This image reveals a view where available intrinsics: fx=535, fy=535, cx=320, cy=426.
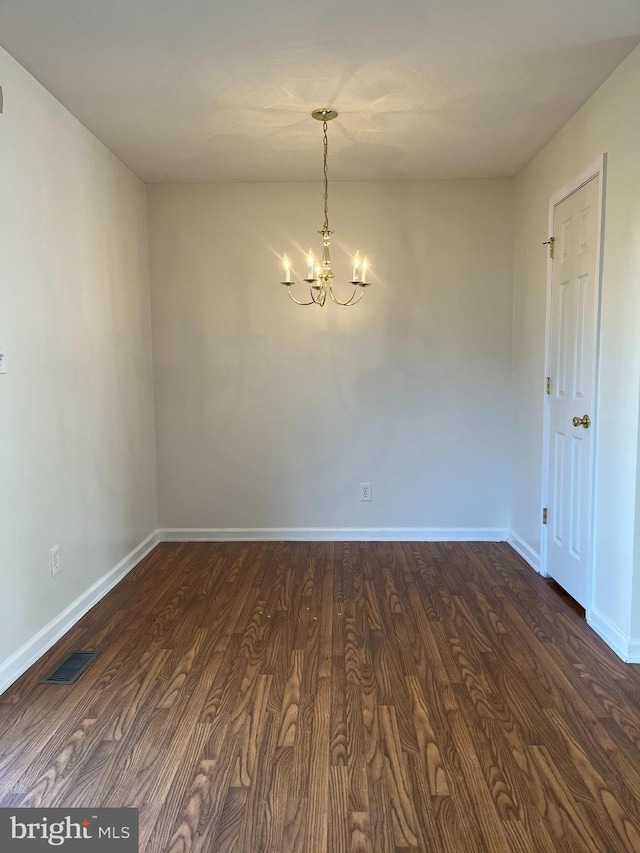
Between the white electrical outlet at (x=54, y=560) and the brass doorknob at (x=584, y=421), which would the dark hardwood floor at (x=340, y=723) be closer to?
the white electrical outlet at (x=54, y=560)

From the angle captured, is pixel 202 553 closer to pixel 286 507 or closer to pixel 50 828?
pixel 286 507

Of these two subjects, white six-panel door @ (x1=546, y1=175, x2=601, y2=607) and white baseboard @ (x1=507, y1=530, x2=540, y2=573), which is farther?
white baseboard @ (x1=507, y1=530, x2=540, y2=573)

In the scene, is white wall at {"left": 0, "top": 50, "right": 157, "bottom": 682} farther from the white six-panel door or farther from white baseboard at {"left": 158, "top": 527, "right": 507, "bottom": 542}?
the white six-panel door

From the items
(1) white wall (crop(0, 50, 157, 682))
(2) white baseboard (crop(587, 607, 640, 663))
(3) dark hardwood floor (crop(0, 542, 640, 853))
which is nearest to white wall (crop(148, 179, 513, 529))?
(1) white wall (crop(0, 50, 157, 682))

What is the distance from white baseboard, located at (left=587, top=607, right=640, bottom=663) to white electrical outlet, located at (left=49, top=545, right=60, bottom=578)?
2.55m

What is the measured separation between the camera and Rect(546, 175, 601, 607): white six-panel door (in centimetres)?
262

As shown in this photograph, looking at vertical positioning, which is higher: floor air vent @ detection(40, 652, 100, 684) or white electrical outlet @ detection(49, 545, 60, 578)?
white electrical outlet @ detection(49, 545, 60, 578)

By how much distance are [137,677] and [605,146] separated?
3.09 metres

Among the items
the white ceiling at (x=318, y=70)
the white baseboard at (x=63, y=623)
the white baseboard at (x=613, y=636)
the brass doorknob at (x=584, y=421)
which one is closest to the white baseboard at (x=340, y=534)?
the white baseboard at (x=63, y=623)

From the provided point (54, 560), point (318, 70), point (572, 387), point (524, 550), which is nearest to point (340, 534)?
point (524, 550)

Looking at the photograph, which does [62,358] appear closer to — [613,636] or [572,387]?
[572,387]

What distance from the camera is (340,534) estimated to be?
3.93m

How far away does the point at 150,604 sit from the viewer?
289cm

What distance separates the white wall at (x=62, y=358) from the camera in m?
2.18
